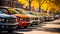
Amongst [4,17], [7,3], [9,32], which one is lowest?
[9,32]

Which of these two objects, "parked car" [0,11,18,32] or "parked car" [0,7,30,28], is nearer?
"parked car" [0,11,18,32]

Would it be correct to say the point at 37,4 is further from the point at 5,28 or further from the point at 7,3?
the point at 5,28

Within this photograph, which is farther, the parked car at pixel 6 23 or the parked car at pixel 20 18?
the parked car at pixel 20 18

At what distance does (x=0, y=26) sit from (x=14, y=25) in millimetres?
1146

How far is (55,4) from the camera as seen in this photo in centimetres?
5941

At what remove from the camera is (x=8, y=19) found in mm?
14094

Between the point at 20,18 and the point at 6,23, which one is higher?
the point at 20,18

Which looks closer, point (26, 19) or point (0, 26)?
point (0, 26)

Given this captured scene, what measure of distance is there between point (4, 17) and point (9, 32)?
1523 millimetres

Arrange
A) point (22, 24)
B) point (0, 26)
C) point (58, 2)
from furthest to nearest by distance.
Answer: point (58, 2) < point (22, 24) < point (0, 26)

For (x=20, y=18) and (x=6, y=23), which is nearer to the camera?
(x=6, y=23)

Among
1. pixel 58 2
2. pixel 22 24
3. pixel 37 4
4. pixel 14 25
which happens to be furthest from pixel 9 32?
pixel 58 2

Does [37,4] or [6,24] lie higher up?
[37,4]

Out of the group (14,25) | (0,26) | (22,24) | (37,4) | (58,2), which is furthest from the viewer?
(58,2)
